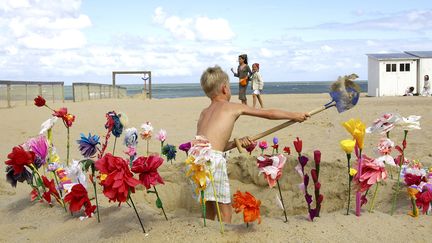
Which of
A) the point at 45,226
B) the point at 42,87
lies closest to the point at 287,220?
the point at 45,226

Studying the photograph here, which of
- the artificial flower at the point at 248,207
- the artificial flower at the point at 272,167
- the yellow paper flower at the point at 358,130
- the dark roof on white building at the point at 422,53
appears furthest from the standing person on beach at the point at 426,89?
the artificial flower at the point at 248,207

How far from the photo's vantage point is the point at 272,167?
3.58 metres

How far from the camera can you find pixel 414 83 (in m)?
27.3

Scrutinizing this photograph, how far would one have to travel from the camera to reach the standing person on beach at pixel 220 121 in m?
4.21

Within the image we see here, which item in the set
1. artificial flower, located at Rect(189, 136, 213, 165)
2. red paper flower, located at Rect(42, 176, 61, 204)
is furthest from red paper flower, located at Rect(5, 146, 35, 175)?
artificial flower, located at Rect(189, 136, 213, 165)

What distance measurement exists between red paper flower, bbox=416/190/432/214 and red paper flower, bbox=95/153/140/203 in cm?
205

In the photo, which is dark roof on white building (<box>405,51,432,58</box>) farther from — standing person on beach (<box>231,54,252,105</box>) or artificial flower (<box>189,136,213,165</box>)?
artificial flower (<box>189,136,213,165</box>)

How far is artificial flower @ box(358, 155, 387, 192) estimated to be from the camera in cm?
370

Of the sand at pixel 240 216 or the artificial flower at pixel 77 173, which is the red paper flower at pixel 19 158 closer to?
the artificial flower at pixel 77 173

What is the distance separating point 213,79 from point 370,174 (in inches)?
62.1

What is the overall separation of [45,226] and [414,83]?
26220 mm

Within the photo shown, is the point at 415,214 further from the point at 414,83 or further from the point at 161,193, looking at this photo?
the point at 414,83

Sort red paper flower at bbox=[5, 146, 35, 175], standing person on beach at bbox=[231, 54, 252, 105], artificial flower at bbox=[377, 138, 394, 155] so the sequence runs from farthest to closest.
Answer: standing person on beach at bbox=[231, 54, 252, 105]
artificial flower at bbox=[377, 138, 394, 155]
red paper flower at bbox=[5, 146, 35, 175]

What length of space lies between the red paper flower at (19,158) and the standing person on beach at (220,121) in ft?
4.53
